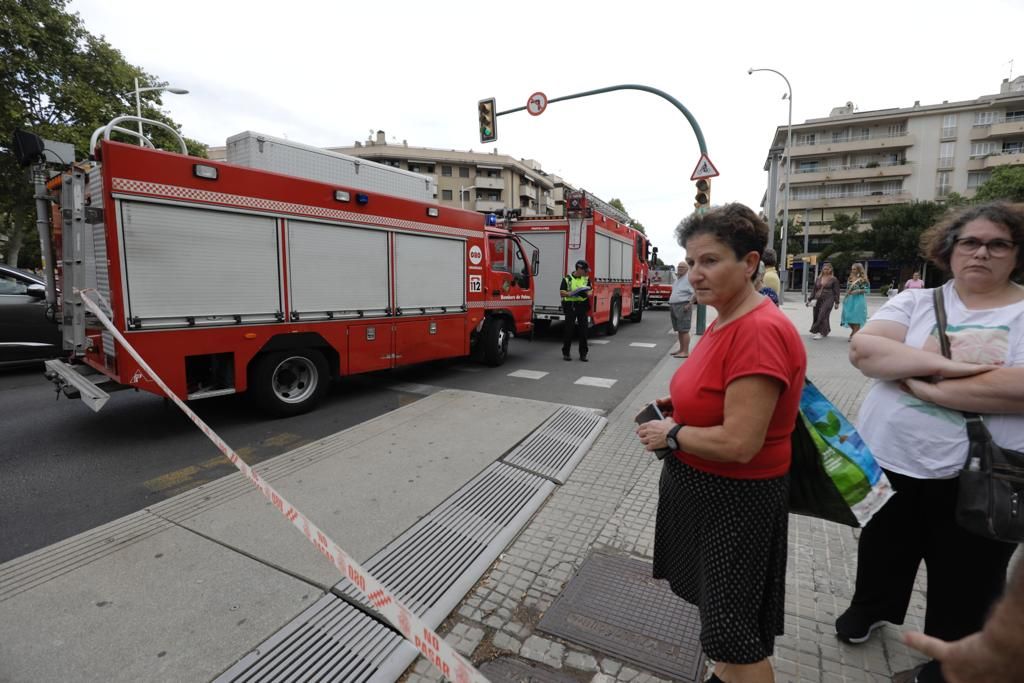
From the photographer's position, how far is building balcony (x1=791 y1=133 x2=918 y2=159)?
170 ft

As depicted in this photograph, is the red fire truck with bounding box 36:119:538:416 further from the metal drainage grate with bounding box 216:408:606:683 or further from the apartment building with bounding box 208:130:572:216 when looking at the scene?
the apartment building with bounding box 208:130:572:216

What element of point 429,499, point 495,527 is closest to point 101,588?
point 429,499

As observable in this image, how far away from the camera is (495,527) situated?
338 centimetres

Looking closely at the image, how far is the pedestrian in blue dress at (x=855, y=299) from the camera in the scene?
33.0 ft

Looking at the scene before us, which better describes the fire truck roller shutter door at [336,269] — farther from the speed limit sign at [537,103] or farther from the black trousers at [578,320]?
the speed limit sign at [537,103]

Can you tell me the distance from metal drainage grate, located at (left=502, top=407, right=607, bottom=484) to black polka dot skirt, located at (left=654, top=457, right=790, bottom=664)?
2.47 meters

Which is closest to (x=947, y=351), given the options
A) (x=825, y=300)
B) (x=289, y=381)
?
(x=289, y=381)

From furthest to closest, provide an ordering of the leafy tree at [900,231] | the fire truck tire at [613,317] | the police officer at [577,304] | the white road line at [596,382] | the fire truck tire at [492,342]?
the leafy tree at [900,231] < the fire truck tire at [613,317] < the police officer at [577,304] < the fire truck tire at [492,342] < the white road line at [596,382]

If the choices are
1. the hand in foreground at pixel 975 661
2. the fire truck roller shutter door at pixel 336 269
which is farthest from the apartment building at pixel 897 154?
the hand in foreground at pixel 975 661

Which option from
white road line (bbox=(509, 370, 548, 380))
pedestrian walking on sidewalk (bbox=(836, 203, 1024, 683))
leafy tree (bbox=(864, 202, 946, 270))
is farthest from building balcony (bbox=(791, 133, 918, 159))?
pedestrian walking on sidewalk (bbox=(836, 203, 1024, 683))

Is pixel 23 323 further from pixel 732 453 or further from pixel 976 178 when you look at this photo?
pixel 976 178

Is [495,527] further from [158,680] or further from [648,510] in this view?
[158,680]

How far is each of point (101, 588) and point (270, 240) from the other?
3.67 m

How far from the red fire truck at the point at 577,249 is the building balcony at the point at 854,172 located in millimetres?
54228
